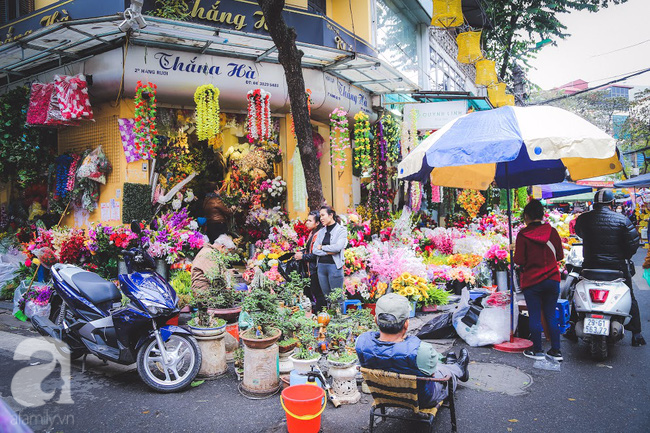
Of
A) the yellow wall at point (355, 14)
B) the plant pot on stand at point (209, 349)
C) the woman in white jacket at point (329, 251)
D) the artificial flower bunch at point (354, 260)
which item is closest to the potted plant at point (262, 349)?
the plant pot on stand at point (209, 349)

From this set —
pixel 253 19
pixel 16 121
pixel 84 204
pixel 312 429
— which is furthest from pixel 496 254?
pixel 16 121

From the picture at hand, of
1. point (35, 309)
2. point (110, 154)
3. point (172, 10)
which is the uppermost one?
point (172, 10)

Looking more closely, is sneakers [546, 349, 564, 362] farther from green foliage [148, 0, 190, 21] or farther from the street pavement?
green foliage [148, 0, 190, 21]

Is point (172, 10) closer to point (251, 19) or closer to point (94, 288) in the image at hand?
point (251, 19)

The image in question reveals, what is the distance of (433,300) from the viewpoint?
8086 mm

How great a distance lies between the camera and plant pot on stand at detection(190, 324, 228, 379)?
514 centimetres

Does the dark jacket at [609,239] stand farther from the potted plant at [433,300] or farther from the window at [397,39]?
the window at [397,39]

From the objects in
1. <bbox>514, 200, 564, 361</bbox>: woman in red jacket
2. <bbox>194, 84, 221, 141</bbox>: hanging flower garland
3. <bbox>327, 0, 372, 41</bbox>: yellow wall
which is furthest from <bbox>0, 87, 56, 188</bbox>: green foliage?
<bbox>514, 200, 564, 361</bbox>: woman in red jacket

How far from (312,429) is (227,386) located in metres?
1.69

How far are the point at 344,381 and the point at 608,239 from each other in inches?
169

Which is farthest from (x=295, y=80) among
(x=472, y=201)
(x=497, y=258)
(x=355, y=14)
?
(x=472, y=201)

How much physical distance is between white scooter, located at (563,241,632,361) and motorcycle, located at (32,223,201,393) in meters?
4.96

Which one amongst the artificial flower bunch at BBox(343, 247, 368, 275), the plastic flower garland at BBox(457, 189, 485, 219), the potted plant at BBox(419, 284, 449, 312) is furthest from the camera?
the plastic flower garland at BBox(457, 189, 485, 219)

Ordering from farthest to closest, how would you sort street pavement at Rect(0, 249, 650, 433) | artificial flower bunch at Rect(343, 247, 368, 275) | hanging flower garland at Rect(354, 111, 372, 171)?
hanging flower garland at Rect(354, 111, 372, 171)
artificial flower bunch at Rect(343, 247, 368, 275)
street pavement at Rect(0, 249, 650, 433)
